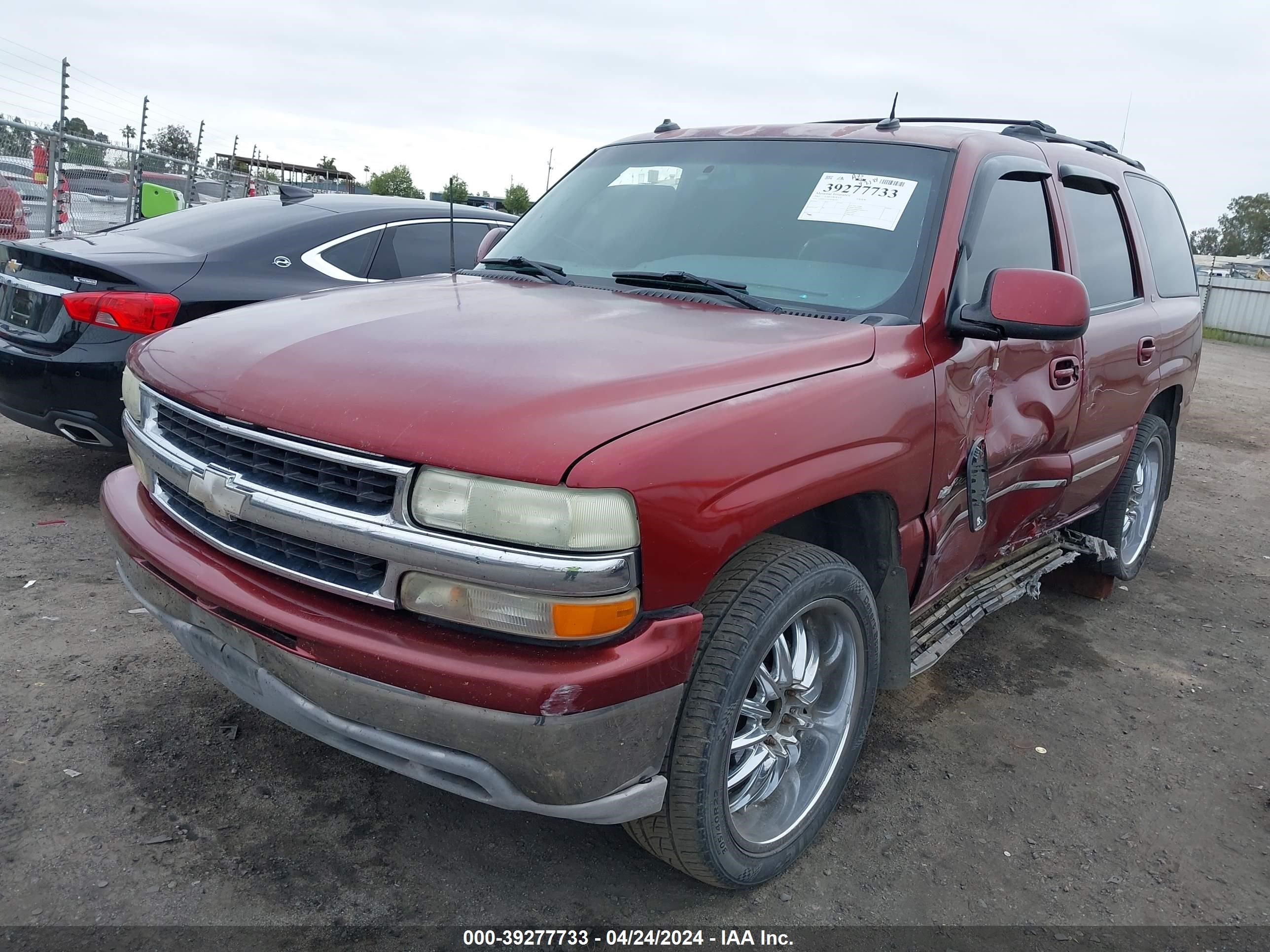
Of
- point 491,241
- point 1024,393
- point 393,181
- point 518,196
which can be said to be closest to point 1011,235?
point 1024,393

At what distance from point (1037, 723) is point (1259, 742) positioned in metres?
0.77

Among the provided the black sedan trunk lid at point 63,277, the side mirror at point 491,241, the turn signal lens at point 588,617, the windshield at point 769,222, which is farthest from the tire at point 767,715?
the black sedan trunk lid at point 63,277

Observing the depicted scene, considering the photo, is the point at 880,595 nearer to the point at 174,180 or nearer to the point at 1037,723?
the point at 1037,723

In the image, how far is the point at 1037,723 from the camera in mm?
3459

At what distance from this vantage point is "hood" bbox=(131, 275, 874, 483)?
189cm

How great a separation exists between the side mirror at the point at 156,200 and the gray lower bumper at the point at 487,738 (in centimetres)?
1116

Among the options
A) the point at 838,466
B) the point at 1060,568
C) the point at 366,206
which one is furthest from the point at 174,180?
the point at 838,466

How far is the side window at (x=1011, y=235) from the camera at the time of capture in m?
2.99

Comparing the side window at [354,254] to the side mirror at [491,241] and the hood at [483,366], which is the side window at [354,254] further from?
the hood at [483,366]

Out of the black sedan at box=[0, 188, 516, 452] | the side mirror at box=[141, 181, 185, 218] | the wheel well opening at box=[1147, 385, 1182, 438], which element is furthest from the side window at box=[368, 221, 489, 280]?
the side mirror at box=[141, 181, 185, 218]

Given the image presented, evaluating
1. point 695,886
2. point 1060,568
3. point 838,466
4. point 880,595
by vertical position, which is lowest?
point 695,886

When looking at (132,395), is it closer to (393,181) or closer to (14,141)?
(14,141)

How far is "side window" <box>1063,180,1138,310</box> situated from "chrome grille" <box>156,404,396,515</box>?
268 cm

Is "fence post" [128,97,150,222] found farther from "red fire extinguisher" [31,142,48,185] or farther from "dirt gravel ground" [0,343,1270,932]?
"dirt gravel ground" [0,343,1270,932]
